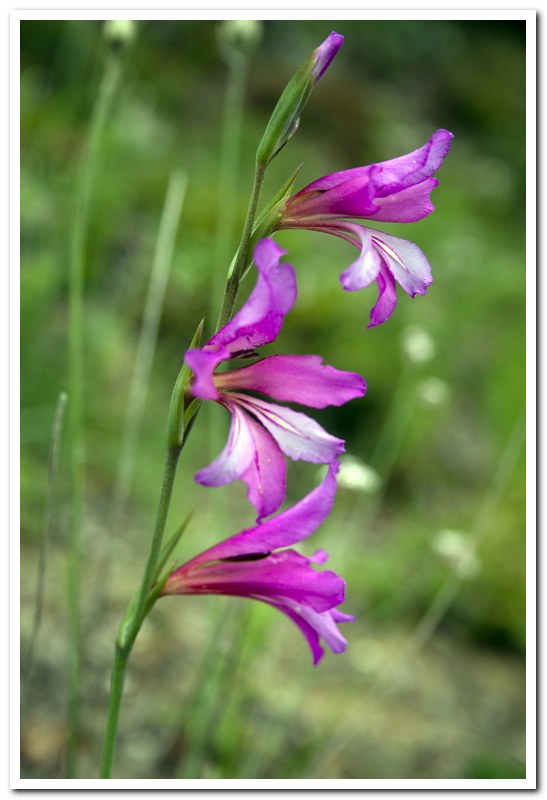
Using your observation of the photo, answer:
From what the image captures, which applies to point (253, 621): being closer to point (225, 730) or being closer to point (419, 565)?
point (225, 730)

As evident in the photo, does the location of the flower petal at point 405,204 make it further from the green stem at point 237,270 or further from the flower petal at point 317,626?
the flower petal at point 317,626

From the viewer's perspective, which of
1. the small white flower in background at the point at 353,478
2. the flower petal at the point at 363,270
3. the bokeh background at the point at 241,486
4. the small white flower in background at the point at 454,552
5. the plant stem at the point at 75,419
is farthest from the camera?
the bokeh background at the point at 241,486

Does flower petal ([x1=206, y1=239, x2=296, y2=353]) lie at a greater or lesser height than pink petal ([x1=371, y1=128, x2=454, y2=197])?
lesser

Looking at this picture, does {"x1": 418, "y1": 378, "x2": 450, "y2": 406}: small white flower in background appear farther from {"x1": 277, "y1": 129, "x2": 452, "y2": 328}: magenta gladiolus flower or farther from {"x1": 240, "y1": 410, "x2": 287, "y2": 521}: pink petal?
{"x1": 240, "y1": 410, "x2": 287, "y2": 521}: pink petal

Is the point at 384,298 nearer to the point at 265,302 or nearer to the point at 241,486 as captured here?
the point at 265,302

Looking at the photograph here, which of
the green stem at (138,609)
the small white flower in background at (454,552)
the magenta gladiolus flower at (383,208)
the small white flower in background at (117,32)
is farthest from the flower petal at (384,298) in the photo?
the small white flower in background at (454,552)

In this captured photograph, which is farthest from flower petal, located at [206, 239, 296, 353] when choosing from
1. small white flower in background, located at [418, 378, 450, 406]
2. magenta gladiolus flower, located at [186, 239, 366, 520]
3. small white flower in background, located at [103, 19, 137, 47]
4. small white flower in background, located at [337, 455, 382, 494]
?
small white flower in background, located at [418, 378, 450, 406]

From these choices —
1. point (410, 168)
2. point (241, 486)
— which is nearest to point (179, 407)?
point (410, 168)

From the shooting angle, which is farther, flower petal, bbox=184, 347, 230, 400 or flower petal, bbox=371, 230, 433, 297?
flower petal, bbox=371, 230, 433, 297

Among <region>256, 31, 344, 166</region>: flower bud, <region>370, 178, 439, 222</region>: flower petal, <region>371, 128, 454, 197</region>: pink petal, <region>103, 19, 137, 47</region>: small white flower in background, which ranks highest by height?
<region>103, 19, 137, 47</region>: small white flower in background
